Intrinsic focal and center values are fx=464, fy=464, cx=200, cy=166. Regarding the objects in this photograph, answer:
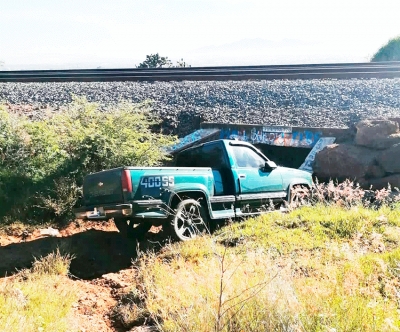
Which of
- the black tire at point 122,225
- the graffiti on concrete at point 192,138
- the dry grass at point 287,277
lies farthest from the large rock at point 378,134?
the black tire at point 122,225

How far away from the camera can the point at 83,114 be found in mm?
10672

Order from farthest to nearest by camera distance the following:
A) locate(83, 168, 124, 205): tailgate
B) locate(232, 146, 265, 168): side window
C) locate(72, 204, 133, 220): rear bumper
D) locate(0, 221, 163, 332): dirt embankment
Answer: locate(232, 146, 265, 168): side window < locate(83, 168, 124, 205): tailgate < locate(72, 204, 133, 220): rear bumper < locate(0, 221, 163, 332): dirt embankment

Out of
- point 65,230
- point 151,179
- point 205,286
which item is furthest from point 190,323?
point 65,230

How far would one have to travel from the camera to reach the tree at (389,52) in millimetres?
22781

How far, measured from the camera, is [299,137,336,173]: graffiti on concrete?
1071 cm

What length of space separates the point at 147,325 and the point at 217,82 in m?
11.3

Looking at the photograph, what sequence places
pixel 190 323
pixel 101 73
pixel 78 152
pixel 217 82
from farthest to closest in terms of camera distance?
pixel 101 73
pixel 217 82
pixel 78 152
pixel 190 323

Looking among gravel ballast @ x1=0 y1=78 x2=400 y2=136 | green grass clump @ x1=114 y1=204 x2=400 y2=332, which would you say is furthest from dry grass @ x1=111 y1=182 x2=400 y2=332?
gravel ballast @ x1=0 y1=78 x2=400 y2=136

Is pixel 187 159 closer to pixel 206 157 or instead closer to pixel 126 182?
pixel 206 157

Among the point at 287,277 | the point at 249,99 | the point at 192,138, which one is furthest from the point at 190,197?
the point at 249,99

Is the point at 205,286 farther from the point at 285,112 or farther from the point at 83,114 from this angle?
the point at 285,112

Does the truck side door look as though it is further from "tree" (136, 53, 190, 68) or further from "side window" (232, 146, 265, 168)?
"tree" (136, 53, 190, 68)

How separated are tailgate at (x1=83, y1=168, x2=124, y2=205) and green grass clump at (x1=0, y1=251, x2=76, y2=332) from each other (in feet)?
3.57

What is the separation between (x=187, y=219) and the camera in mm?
7539
